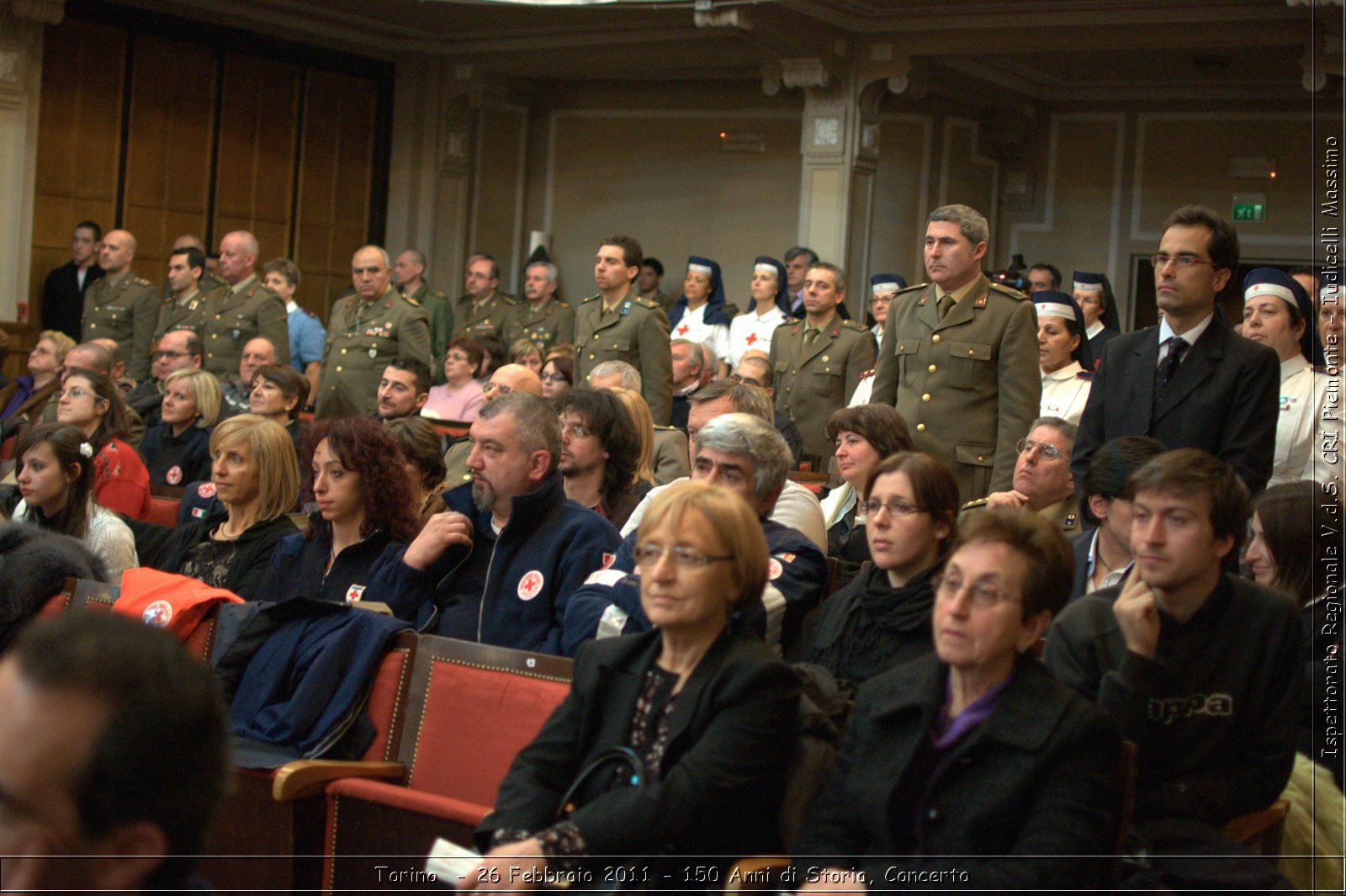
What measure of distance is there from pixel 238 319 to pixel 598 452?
484 cm

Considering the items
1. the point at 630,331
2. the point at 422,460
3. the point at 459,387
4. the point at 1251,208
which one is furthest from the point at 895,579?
the point at 1251,208

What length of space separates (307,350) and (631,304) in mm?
2909

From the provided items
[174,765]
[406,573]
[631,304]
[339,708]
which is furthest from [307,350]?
[174,765]

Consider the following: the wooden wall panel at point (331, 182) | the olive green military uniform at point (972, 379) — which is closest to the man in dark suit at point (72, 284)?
the wooden wall panel at point (331, 182)

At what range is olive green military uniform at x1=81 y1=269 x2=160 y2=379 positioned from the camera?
8.70 meters

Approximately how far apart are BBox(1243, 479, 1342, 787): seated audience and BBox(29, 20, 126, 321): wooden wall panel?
8.62 meters

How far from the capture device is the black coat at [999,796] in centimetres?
191

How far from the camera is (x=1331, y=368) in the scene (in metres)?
3.85

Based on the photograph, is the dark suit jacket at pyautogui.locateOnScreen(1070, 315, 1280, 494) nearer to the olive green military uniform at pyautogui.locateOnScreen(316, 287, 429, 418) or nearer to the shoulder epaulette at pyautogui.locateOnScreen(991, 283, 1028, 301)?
the shoulder epaulette at pyautogui.locateOnScreen(991, 283, 1028, 301)

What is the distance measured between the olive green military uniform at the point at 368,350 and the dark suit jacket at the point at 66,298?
237 centimetres

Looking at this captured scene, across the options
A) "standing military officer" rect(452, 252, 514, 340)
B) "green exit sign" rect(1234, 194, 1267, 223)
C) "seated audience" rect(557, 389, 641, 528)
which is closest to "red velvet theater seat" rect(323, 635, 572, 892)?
"seated audience" rect(557, 389, 641, 528)

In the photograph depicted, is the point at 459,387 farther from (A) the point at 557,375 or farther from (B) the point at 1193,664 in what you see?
(B) the point at 1193,664

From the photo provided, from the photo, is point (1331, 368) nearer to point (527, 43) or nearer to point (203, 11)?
point (527, 43)

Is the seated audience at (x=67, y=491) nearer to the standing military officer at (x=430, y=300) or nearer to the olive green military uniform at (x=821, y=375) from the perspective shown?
the olive green military uniform at (x=821, y=375)
